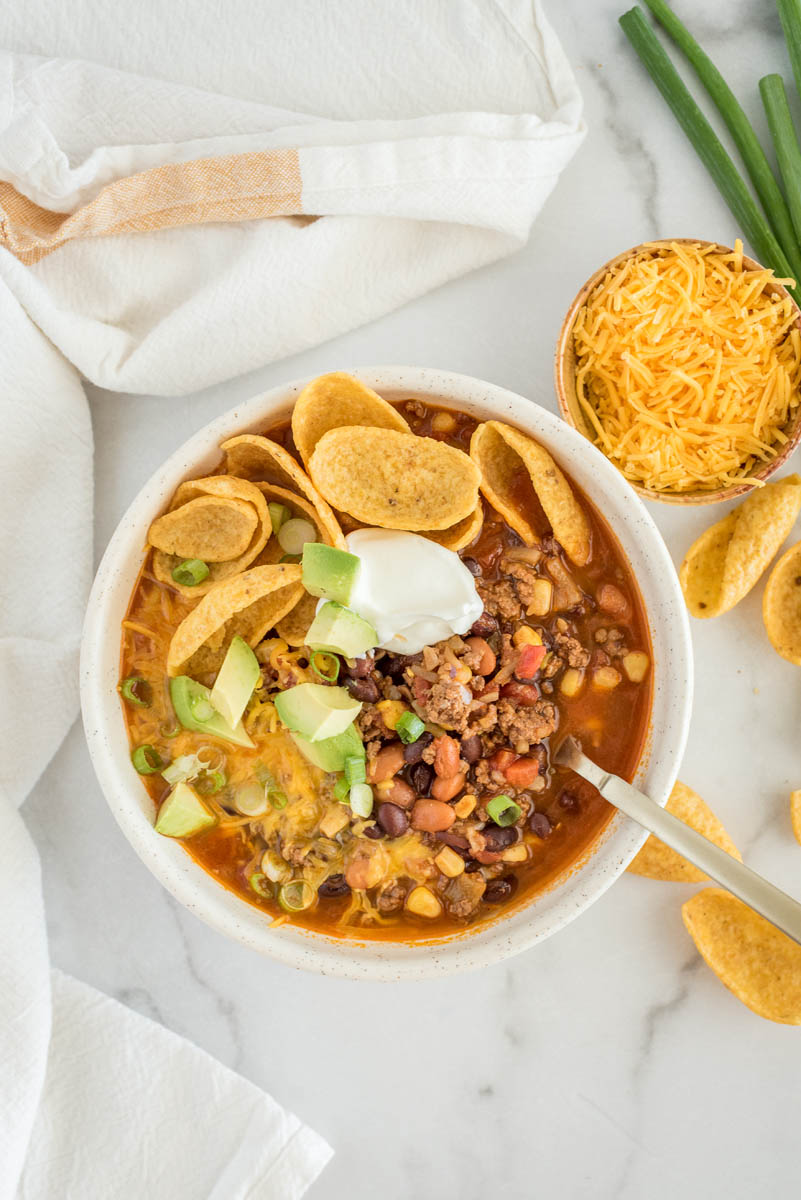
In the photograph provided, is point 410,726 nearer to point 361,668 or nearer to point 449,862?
point 361,668

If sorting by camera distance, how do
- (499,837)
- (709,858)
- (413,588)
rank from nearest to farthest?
(709,858) < (413,588) < (499,837)

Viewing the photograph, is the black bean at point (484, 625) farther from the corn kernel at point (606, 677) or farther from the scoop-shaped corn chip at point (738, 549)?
the scoop-shaped corn chip at point (738, 549)

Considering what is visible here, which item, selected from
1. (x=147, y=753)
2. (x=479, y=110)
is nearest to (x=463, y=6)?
(x=479, y=110)

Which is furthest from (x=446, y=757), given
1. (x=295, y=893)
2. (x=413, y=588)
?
(x=295, y=893)

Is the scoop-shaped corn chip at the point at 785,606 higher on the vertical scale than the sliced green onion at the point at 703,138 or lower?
lower

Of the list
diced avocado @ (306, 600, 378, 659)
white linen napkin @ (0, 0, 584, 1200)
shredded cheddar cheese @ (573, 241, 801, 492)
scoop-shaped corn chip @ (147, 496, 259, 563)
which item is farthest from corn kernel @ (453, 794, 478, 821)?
white linen napkin @ (0, 0, 584, 1200)

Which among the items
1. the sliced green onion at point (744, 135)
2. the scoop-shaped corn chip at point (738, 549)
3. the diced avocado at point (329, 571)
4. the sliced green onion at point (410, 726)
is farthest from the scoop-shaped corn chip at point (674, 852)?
the sliced green onion at point (744, 135)
